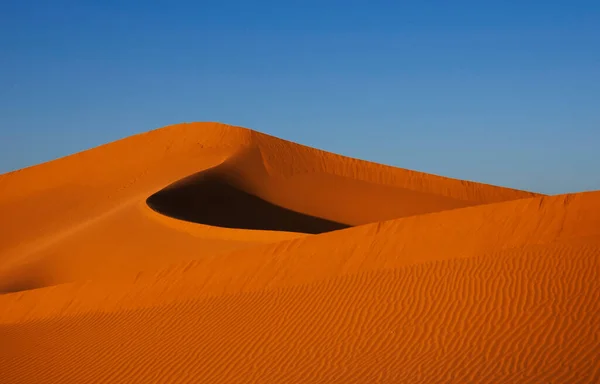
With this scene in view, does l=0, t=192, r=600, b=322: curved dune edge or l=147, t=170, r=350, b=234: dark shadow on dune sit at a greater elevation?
l=147, t=170, r=350, b=234: dark shadow on dune

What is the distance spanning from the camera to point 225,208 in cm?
3247

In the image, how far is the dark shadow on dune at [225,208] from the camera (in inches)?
1217

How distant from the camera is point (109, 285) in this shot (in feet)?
49.3

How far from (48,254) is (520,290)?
1875cm

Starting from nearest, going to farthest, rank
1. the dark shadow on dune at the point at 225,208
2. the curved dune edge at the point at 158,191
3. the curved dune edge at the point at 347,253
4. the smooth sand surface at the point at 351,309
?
the smooth sand surface at the point at 351,309
the curved dune edge at the point at 347,253
the curved dune edge at the point at 158,191
the dark shadow on dune at the point at 225,208

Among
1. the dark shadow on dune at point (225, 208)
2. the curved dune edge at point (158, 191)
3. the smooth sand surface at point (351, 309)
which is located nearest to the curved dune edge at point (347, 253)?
the smooth sand surface at point (351, 309)

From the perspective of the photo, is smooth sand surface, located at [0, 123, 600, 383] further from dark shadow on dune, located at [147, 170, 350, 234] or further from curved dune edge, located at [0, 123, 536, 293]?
dark shadow on dune, located at [147, 170, 350, 234]

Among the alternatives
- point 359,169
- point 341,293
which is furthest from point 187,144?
point 341,293

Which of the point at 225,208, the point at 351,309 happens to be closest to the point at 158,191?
the point at 225,208

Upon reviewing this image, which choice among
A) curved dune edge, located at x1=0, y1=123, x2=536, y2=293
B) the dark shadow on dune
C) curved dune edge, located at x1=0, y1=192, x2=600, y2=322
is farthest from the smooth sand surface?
the dark shadow on dune

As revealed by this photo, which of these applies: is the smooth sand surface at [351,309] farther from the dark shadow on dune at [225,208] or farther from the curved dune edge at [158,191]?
the dark shadow on dune at [225,208]

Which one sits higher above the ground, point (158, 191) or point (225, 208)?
point (225, 208)

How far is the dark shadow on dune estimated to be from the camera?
101 feet

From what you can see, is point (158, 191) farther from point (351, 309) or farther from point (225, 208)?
point (351, 309)
